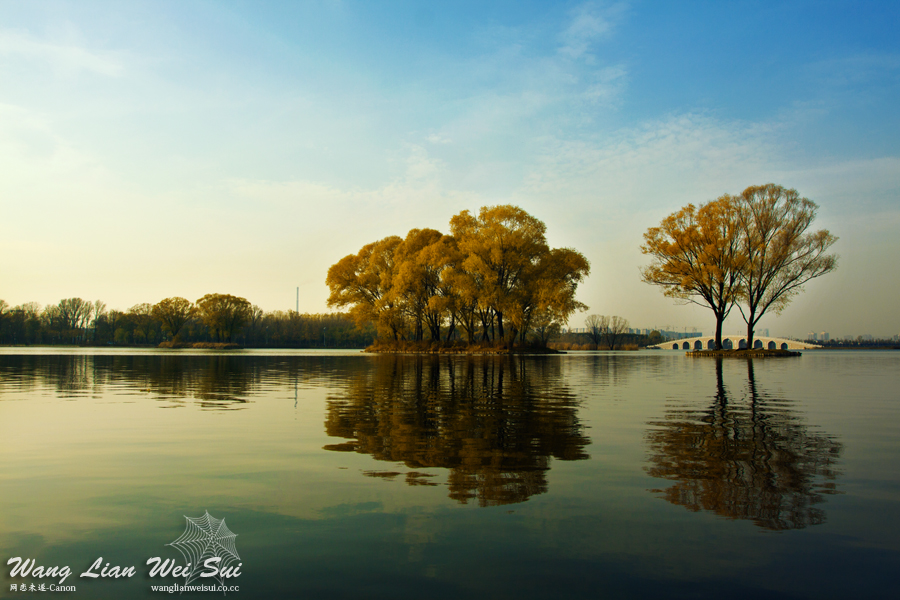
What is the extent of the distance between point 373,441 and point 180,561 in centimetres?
396

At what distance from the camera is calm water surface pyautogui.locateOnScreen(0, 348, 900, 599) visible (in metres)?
3.16

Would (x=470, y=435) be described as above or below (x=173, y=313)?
below

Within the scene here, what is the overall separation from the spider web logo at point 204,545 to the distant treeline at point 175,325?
299 feet

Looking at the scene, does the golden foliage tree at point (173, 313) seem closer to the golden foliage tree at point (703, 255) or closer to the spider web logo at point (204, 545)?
the golden foliage tree at point (703, 255)

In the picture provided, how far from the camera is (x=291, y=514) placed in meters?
4.30

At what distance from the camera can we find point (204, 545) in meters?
3.77

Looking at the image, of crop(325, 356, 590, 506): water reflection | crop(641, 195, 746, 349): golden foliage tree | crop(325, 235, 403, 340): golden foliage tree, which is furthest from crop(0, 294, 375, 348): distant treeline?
crop(325, 356, 590, 506): water reflection

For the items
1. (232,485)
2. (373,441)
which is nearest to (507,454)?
(373,441)

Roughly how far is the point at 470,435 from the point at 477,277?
155ft

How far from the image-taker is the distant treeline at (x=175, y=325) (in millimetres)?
112750

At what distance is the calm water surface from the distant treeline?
287ft

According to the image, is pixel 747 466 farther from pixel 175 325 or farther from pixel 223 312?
pixel 175 325

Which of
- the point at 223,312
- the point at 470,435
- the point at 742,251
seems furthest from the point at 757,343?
the point at 470,435

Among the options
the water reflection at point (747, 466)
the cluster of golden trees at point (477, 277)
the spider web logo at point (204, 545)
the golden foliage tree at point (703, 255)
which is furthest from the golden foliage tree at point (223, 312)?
the spider web logo at point (204, 545)
